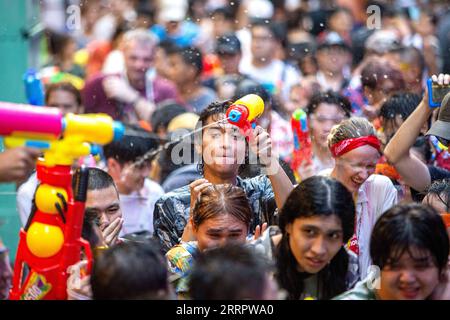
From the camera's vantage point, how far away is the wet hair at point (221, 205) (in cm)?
389

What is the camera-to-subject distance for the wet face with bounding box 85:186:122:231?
4.21m

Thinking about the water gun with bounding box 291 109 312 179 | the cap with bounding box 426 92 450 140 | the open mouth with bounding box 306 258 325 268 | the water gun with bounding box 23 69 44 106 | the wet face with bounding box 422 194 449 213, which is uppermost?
the water gun with bounding box 291 109 312 179

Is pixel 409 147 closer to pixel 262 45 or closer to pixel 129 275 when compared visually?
pixel 129 275

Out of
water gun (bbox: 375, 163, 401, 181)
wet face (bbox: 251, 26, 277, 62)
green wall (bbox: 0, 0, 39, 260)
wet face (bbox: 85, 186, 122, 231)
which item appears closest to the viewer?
wet face (bbox: 85, 186, 122, 231)

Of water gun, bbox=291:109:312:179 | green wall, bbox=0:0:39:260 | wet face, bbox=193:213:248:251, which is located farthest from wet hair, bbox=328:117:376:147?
green wall, bbox=0:0:39:260

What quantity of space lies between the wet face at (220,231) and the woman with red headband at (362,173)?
0.61 metres

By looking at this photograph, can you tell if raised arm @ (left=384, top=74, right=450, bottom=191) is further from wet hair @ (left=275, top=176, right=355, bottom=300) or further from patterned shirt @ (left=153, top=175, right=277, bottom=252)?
wet hair @ (left=275, top=176, right=355, bottom=300)

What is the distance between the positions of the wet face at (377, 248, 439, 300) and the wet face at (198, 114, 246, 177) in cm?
128

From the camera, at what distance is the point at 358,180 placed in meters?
4.26

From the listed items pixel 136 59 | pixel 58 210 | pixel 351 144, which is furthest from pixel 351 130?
pixel 136 59

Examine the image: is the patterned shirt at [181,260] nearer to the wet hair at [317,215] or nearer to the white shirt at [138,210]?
the wet hair at [317,215]
